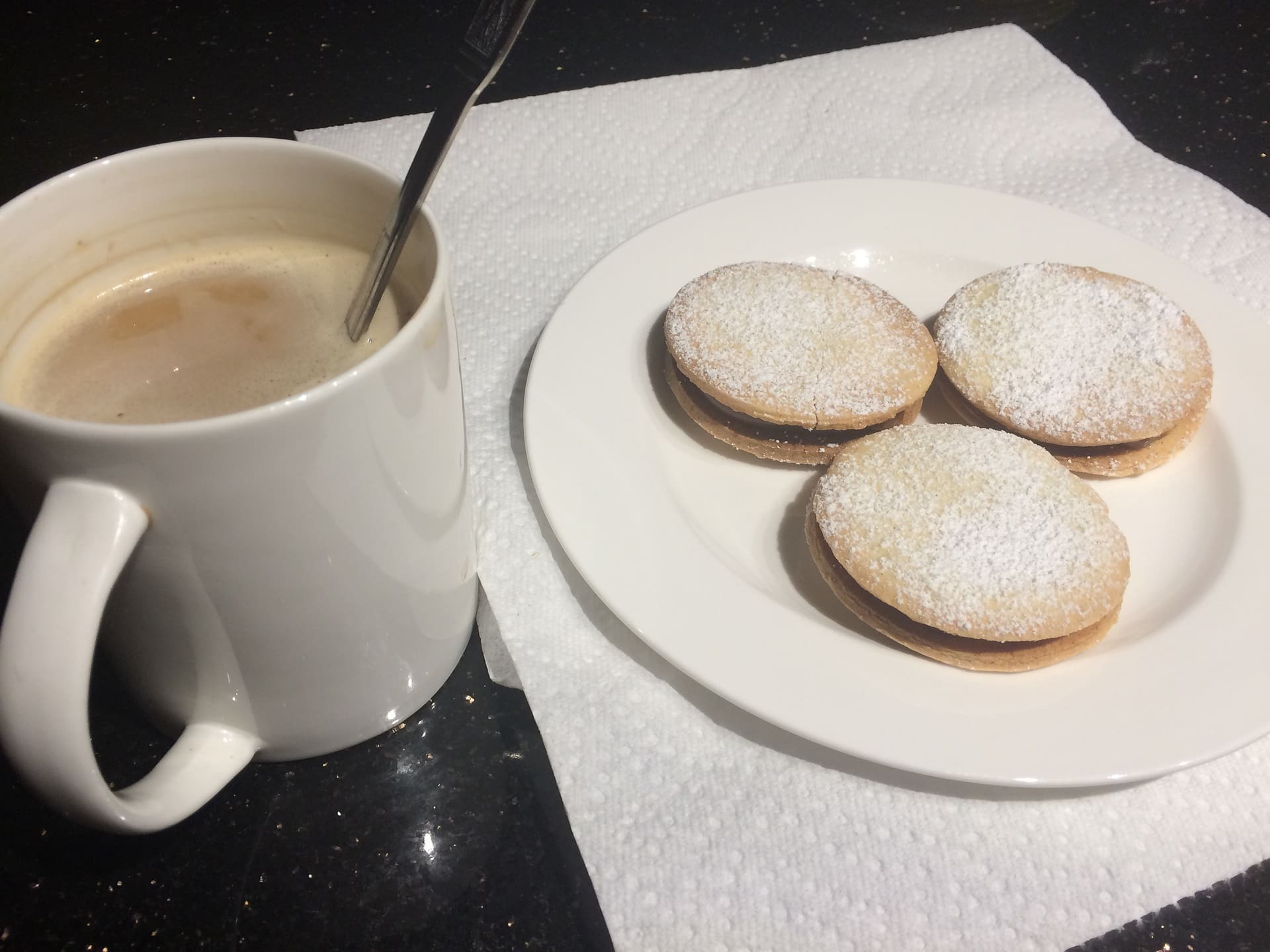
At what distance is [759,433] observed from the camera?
75 centimetres

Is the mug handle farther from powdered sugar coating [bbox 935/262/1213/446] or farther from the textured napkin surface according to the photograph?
powdered sugar coating [bbox 935/262/1213/446]

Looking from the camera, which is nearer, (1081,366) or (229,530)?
(229,530)

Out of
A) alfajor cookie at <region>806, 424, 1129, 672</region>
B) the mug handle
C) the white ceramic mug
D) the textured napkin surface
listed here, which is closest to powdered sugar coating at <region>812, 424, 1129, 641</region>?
alfajor cookie at <region>806, 424, 1129, 672</region>

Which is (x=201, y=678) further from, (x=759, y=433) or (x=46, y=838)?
(x=759, y=433)

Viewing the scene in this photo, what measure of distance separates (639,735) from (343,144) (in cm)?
76

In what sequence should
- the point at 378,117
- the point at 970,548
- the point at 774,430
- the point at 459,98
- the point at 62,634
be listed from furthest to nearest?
the point at 378,117
the point at 774,430
the point at 970,548
the point at 459,98
the point at 62,634

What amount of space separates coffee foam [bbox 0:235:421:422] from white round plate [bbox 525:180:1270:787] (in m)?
0.18

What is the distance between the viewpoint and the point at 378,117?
1098mm

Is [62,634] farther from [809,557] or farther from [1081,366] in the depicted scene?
[1081,366]

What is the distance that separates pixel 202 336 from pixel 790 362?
453 millimetres

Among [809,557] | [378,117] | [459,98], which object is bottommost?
[809,557]

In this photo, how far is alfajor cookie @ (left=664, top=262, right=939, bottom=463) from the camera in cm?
73

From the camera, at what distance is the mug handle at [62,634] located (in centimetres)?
34

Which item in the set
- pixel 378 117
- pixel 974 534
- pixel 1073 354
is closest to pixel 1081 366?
pixel 1073 354
